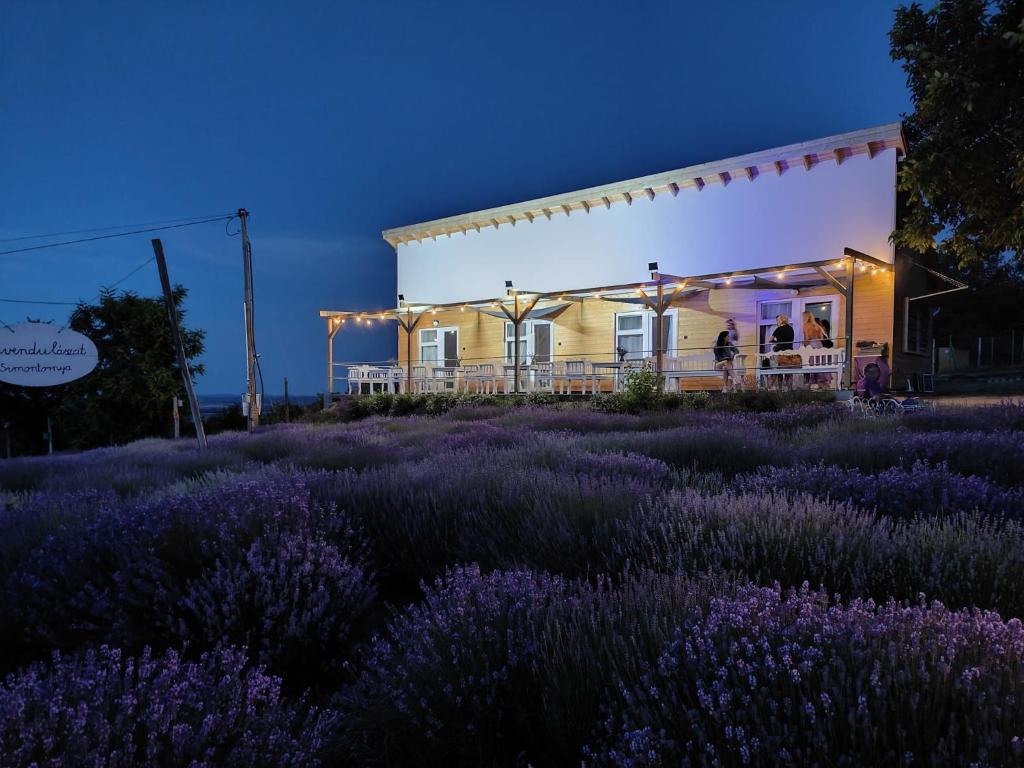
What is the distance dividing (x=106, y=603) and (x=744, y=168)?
15905mm

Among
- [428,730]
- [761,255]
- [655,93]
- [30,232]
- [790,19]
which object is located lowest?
[428,730]

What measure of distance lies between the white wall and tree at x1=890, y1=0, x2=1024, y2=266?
1509 millimetres

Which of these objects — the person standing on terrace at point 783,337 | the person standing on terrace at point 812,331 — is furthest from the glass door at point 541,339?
the person standing on terrace at point 812,331

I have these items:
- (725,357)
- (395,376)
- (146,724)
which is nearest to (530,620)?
(146,724)

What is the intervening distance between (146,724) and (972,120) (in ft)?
47.8

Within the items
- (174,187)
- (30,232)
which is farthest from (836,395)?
(30,232)

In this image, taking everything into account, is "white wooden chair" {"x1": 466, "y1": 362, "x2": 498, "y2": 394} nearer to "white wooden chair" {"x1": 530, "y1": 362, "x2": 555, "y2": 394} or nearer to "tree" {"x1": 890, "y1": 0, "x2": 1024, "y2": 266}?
"white wooden chair" {"x1": 530, "y1": 362, "x2": 555, "y2": 394}

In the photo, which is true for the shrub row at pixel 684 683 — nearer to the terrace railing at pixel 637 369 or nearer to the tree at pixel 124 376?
the terrace railing at pixel 637 369

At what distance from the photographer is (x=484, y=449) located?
5031mm

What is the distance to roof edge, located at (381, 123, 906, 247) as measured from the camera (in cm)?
1309

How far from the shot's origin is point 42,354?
8.59 metres

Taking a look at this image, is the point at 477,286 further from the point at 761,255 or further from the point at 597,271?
the point at 761,255

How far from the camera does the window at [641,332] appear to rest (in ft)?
54.1

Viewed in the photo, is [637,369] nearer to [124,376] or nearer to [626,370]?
[626,370]
